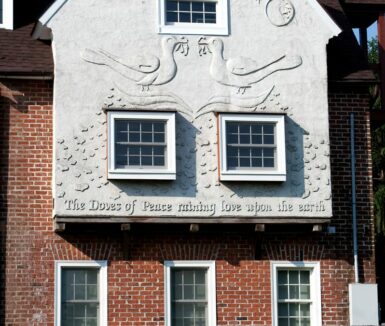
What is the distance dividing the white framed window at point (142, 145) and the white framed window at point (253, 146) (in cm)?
111

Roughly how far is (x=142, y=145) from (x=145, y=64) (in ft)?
5.82

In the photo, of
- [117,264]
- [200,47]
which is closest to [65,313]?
[117,264]

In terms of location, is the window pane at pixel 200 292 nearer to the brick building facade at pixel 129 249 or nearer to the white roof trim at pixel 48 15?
the brick building facade at pixel 129 249

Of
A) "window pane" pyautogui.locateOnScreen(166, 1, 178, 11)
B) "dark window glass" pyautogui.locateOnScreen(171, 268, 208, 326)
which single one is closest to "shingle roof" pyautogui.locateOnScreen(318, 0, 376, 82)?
"window pane" pyautogui.locateOnScreen(166, 1, 178, 11)

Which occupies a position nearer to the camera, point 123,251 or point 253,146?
point 123,251

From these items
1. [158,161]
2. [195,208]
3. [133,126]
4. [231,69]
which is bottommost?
[195,208]

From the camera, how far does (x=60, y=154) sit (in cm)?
2381

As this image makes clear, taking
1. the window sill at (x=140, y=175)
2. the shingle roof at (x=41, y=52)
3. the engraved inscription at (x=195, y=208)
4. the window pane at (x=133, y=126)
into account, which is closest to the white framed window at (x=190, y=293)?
the engraved inscription at (x=195, y=208)

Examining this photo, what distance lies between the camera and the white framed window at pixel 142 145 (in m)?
23.9

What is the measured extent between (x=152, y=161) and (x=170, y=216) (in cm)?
119

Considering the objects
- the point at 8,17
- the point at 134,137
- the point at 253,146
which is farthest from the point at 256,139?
the point at 8,17

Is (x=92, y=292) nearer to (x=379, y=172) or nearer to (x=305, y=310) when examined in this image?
(x=305, y=310)

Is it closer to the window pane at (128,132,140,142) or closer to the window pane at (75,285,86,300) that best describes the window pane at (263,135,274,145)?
the window pane at (128,132,140,142)

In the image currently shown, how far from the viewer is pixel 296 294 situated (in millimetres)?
24859
